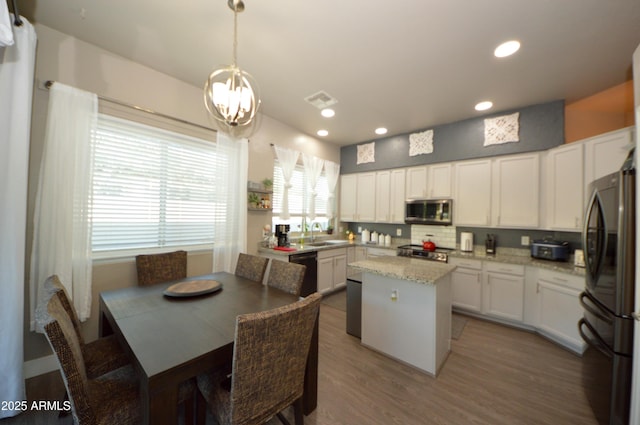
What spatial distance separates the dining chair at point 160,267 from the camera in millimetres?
2236

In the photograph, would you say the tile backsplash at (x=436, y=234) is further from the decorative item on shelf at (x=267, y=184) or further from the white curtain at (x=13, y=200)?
the white curtain at (x=13, y=200)

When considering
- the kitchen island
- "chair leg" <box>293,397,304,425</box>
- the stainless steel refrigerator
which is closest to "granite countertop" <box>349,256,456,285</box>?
the kitchen island

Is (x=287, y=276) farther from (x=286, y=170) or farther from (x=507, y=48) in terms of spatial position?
(x=507, y=48)

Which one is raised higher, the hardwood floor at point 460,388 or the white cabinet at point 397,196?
the white cabinet at point 397,196

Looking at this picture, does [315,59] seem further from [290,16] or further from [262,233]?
[262,233]

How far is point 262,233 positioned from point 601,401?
3.58 metres

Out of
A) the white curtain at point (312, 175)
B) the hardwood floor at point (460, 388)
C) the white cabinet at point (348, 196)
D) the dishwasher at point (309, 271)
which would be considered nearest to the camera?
the hardwood floor at point (460, 388)

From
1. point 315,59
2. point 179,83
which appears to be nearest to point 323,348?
point 315,59

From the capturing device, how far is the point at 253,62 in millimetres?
2307

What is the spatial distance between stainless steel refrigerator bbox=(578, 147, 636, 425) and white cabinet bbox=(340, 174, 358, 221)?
339 centimetres

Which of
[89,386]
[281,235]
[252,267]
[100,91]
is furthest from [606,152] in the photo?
[100,91]

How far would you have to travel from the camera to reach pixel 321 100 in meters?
3.00

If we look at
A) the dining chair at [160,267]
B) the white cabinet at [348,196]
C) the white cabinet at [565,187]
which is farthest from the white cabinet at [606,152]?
the dining chair at [160,267]

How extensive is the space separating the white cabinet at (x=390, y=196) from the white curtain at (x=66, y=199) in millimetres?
4031
